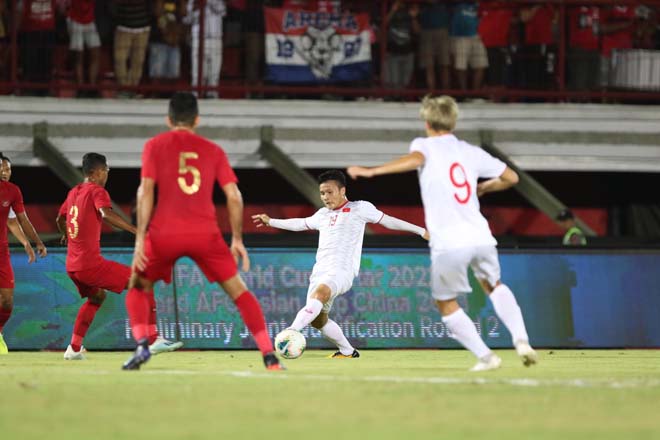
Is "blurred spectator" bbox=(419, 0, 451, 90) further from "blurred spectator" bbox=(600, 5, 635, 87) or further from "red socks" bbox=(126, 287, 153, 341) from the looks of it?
"red socks" bbox=(126, 287, 153, 341)

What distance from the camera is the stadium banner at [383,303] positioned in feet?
56.4

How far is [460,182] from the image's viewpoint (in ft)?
33.2

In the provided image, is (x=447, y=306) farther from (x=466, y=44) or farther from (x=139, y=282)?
(x=466, y=44)

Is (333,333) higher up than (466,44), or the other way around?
(466,44)

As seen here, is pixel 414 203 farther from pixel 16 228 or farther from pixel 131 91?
pixel 16 228

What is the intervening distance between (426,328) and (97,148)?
7.47 meters

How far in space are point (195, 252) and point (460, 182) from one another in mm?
2043

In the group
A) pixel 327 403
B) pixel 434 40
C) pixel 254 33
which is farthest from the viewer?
pixel 434 40

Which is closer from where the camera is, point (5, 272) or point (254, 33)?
point (5, 272)

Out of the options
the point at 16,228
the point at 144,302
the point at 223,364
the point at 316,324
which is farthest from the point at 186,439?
the point at 16,228

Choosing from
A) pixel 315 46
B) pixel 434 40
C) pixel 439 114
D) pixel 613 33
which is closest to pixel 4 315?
pixel 439 114

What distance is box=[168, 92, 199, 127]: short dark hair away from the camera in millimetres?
9945

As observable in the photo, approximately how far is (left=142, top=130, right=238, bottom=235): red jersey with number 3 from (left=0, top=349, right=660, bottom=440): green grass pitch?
1110 mm

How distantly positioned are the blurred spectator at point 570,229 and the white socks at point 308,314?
24.1 feet
